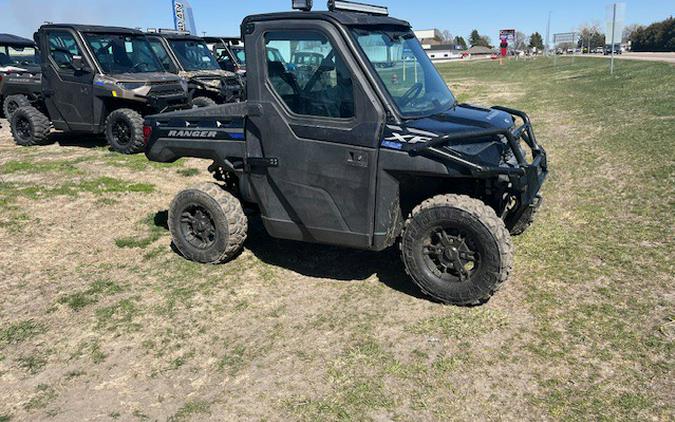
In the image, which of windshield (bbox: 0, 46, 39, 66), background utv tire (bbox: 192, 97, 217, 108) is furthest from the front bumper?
windshield (bbox: 0, 46, 39, 66)

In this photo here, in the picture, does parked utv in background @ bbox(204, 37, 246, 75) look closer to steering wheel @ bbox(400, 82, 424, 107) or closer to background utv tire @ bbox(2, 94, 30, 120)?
background utv tire @ bbox(2, 94, 30, 120)

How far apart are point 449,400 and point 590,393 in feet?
2.64

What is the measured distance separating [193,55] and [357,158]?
11575 millimetres

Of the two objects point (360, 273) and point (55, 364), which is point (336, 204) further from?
point (55, 364)

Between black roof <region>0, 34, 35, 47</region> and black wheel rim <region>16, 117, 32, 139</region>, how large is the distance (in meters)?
5.25

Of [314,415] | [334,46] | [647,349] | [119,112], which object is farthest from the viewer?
[119,112]

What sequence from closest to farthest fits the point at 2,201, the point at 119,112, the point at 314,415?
1. the point at 314,415
2. the point at 2,201
3. the point at 119,112

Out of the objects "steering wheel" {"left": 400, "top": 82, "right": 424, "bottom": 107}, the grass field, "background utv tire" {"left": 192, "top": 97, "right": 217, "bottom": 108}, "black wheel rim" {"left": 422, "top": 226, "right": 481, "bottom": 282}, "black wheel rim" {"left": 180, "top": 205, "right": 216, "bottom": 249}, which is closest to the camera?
the grass field

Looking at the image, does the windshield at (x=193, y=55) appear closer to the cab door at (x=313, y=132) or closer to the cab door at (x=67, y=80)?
the cab door at (x=67, y=80)

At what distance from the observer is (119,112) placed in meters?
10.0

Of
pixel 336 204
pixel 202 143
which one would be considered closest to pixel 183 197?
pixel 202 143

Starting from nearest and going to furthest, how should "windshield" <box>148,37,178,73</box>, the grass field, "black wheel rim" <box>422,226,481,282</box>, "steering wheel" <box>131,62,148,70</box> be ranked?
the grass field, "black wheel rim" <box>422,226,481,282</box>, "steering wheel" <box>131,62,148,70</box>, "windshield" <box>148,37,178,73</box>

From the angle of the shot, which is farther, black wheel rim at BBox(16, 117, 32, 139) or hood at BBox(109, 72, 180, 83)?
black wheel rim at BBox(16, 117, 32, 139)

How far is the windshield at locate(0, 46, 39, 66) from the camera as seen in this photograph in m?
15.4
